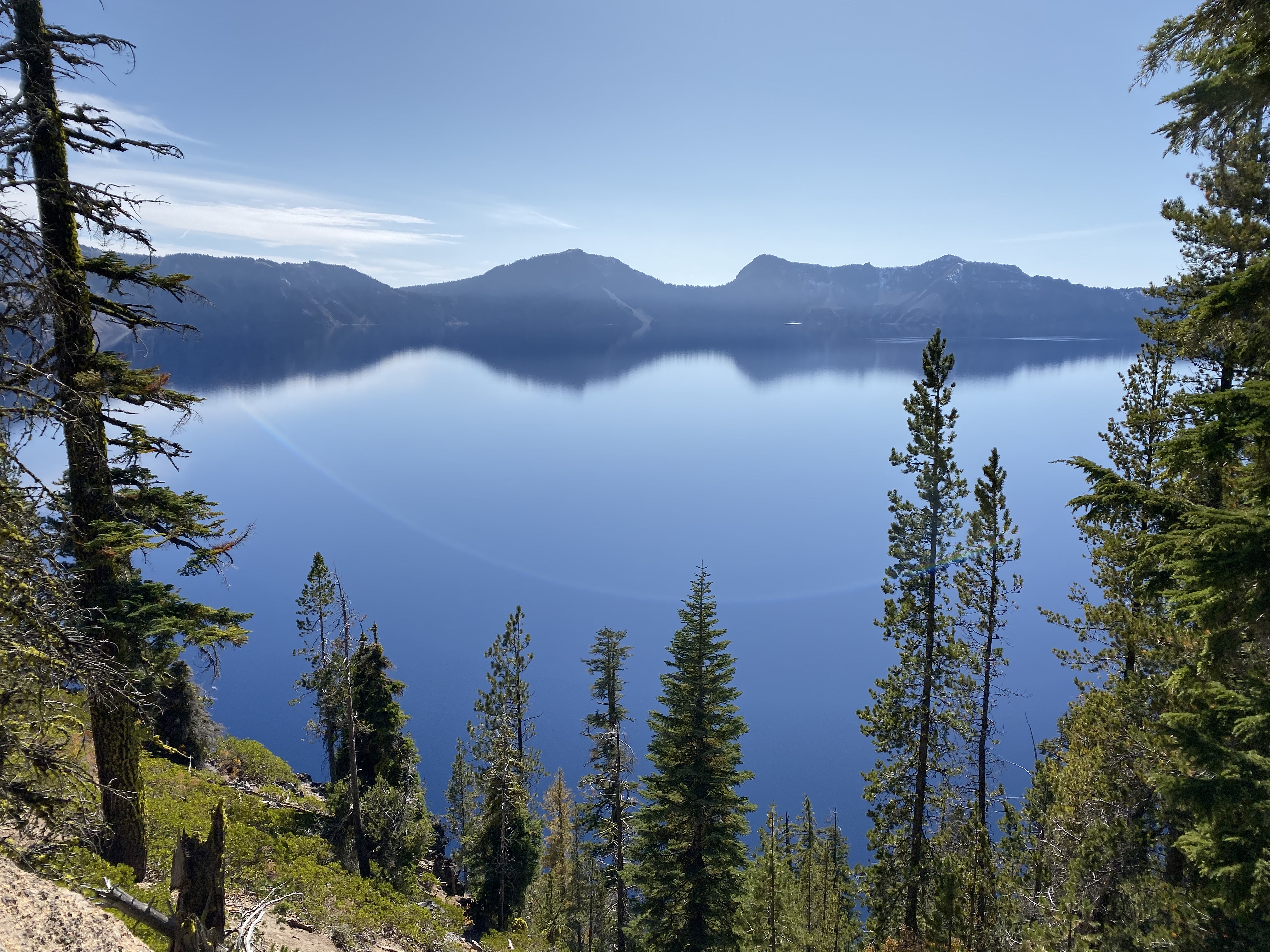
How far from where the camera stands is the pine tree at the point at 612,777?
18688mm

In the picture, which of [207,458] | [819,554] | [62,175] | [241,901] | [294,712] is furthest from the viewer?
[207,458]

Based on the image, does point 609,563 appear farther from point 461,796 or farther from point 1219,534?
point 1219,534

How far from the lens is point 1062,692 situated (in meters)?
56.2

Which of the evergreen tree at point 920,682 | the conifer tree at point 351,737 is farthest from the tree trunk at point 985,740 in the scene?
the conifer tree at point 351,737

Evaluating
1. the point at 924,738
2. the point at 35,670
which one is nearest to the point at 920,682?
the point at 924,738

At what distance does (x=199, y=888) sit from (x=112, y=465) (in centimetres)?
572

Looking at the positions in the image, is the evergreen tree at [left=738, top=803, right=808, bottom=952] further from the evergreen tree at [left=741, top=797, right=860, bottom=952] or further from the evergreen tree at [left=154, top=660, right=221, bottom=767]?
the evergreen tree at [left=154, top=660, right=221, bottom=767]

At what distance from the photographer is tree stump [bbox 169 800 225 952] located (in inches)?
246

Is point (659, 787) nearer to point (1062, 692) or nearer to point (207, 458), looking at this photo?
point (1062, 692)

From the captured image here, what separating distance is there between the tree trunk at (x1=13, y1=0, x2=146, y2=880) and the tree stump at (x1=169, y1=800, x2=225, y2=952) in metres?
1.60

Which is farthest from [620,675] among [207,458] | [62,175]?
[207,458]

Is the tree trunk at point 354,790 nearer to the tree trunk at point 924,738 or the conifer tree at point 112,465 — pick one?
the conifer tree at point 112,465

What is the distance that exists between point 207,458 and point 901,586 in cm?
15117

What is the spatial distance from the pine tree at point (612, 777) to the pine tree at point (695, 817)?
4.39ft
